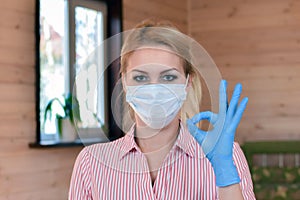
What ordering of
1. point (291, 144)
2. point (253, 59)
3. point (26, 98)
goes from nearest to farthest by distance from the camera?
point (26, 98)
point (291, 144)
point (253, 59)

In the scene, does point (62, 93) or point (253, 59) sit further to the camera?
point (253, 59)

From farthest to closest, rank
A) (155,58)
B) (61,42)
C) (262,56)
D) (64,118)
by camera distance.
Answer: (262,56), (61,42), (64,118), (155,58)

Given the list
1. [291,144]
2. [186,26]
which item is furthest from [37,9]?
[291,144]

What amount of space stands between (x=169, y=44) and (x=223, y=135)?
9.4 inches

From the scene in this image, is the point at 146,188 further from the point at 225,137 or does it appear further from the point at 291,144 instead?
the point at 291,144

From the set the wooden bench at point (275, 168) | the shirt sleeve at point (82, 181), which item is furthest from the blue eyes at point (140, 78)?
the wooden bench at point (275, 168)

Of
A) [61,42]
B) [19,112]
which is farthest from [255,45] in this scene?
[19,112]

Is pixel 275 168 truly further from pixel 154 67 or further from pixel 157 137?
pixel 154 67

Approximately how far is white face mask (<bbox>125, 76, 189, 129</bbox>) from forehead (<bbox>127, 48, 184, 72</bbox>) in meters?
0.05

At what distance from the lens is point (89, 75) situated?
56.6 inches

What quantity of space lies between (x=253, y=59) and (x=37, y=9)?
2120 mm

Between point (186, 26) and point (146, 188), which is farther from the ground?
point (186, 26)

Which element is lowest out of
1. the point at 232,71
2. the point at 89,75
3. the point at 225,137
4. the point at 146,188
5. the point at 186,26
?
the point at 146,188

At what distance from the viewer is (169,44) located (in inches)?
51.1
